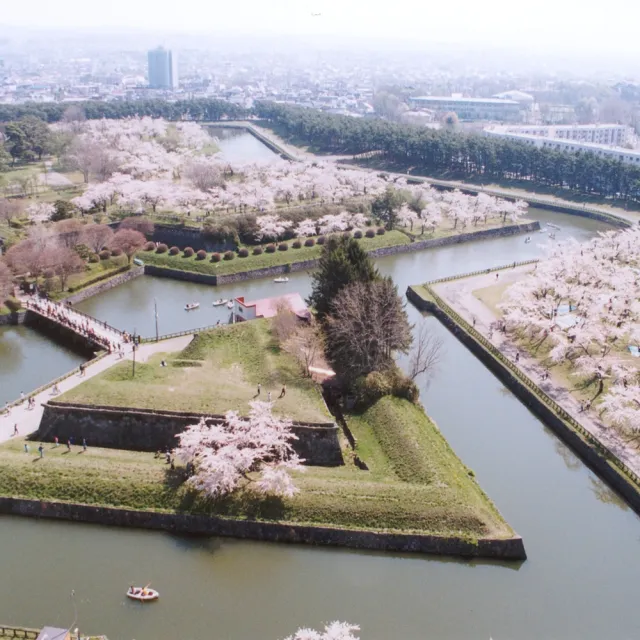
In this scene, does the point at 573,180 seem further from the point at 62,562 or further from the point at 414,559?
the point at 62,562

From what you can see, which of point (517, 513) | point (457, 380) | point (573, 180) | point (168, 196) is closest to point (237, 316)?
point (457, 380)

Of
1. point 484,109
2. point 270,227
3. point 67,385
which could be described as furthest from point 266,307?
point 484,109

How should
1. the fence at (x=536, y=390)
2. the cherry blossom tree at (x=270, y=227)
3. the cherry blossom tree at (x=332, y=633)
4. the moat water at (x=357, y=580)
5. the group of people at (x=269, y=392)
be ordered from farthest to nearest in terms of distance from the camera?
the cherry blossom tree at (x=270, y=227) < the group of people at (x=269, y=392) < the fence at (x=536, y=390) < the moat water at (x=357, y=580) < the cherry blossom tree at (x=332, y=633)

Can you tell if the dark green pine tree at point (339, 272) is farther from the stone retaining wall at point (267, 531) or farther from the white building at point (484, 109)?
the white building at point (484, 109)

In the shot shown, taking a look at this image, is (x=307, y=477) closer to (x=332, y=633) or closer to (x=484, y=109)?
(x=332, y=633)

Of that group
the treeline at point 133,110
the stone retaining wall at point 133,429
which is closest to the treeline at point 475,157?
the treeline at point 133,110

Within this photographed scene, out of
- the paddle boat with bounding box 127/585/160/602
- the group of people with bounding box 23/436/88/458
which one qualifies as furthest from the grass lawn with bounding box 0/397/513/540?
the paddle boat with bounding box 127/585/160/602
